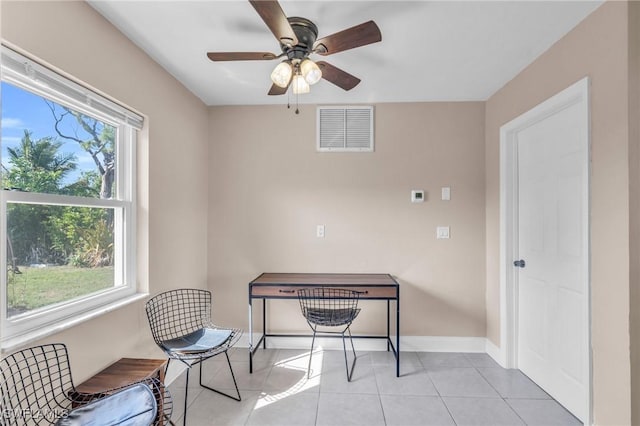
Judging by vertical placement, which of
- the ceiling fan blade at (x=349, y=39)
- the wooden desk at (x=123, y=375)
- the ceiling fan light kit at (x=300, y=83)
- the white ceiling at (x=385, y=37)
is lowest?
the wooden desk at (x=123, y=375)

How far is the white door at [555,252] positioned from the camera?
6.34 ft

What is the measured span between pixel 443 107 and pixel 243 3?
6.93ft

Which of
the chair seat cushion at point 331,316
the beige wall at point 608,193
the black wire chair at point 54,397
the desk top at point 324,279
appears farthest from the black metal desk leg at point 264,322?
the beige wall at point 608,193

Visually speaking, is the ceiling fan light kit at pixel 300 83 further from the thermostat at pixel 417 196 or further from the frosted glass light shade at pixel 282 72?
the thermostat at pixel 417 196

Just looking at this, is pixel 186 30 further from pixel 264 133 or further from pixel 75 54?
pixel 264 133

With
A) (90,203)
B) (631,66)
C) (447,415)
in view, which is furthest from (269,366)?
(631,66)

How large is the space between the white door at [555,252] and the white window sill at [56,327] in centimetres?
280

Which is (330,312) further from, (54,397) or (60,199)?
(60,199)

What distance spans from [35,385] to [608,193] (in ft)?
9.83

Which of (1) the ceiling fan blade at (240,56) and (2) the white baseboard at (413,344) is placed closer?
(1) the ceiling fan blade at (240,56)

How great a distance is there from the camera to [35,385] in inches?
55.4

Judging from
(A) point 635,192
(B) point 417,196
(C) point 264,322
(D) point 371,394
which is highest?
(B) point 417,196

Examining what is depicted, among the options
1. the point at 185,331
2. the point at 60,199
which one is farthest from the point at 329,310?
the point at 60,199

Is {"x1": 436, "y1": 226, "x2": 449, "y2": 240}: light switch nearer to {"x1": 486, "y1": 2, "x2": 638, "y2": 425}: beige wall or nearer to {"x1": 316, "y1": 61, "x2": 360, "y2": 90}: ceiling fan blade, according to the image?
{"x1": 486, "y1": 2, "x2": 638, "y2": 425}: beige wall
